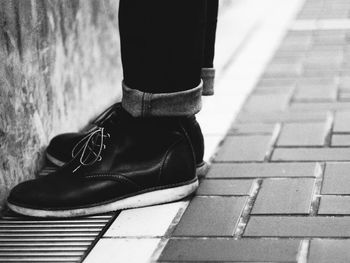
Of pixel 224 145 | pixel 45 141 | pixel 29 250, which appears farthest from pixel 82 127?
pixel 29 250

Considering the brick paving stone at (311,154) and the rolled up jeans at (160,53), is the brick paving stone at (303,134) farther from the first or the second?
the rolled up jeans at (160,53)

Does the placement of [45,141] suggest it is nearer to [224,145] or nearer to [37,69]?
[37,69]

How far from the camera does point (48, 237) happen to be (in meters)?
1.79

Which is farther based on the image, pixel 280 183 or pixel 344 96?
pixel 344 96

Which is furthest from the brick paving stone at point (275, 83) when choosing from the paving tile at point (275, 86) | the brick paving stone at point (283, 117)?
the brick paving stone at point (283, 117)

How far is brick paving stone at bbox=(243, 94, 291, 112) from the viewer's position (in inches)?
117

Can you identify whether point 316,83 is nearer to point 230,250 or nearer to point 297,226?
point 297,226

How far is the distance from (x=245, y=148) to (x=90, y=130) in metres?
0.63

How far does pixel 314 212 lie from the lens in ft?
6.15

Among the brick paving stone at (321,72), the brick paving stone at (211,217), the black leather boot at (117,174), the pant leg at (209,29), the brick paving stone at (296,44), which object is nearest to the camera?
the brick paving stone at (211,217)

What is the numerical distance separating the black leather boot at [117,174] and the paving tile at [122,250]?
0.16 m

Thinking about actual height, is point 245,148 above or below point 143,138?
below

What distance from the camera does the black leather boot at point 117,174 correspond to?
1892 millimetres

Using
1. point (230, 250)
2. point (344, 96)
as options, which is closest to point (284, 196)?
point (230, 250)
